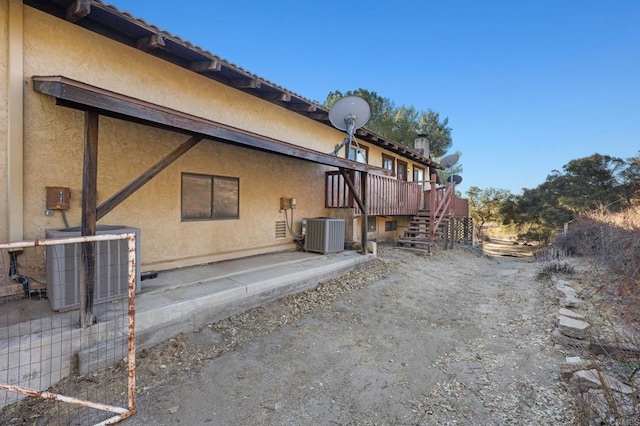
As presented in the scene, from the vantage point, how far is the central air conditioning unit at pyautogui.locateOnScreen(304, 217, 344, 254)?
7.79 metres

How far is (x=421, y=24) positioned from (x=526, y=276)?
12.1m

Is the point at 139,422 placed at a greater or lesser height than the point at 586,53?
lesser

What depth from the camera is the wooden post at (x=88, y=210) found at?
3084mm

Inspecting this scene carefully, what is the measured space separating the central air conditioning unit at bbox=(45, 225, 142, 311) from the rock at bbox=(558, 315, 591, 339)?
6532mm

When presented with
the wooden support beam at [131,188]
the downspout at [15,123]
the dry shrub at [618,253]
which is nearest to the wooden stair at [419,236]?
the dry shrub at [618,253]

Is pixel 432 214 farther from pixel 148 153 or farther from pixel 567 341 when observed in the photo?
pixel 148 153

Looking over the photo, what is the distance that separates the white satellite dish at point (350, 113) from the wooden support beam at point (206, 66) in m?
3.77

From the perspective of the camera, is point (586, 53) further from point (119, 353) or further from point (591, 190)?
point (119, 353)

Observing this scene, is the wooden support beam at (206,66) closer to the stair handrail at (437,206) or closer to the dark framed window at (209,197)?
the dark framed window at (209,197)

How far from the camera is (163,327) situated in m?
3.71

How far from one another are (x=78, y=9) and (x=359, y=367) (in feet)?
19.0

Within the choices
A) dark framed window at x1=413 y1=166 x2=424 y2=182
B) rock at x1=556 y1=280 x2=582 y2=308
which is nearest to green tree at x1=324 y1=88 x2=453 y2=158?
dark framed window at x1=413 y1=166 x2=424 y2=182

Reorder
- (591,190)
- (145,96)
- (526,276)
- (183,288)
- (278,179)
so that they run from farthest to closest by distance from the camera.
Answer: (591,190) < (526,276) < (278,179) < (145,96) < (183,288)

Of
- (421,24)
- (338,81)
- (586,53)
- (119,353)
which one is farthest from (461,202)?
(119,353)
